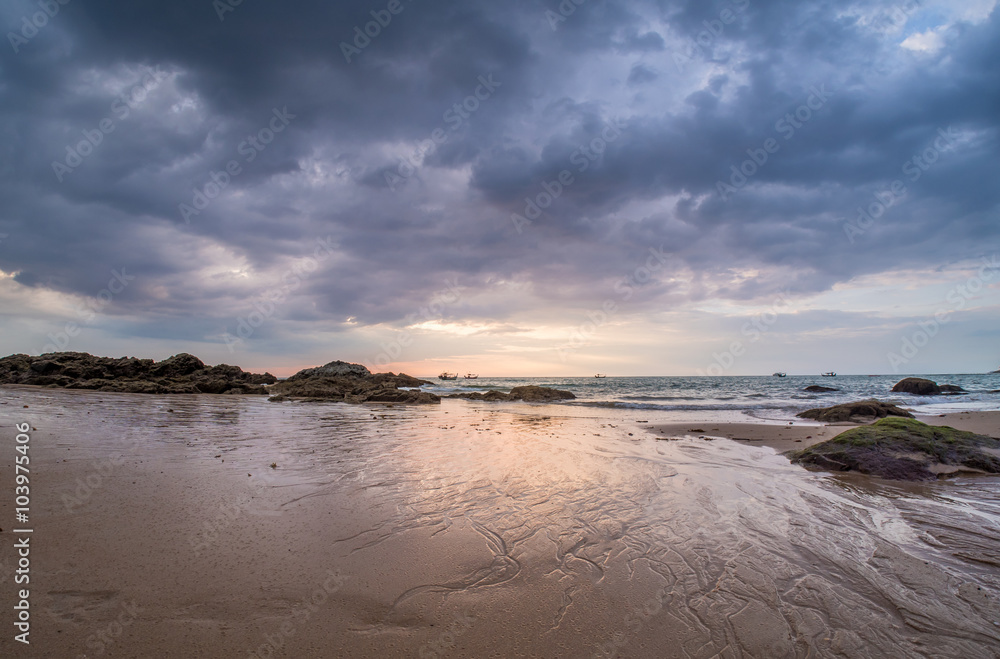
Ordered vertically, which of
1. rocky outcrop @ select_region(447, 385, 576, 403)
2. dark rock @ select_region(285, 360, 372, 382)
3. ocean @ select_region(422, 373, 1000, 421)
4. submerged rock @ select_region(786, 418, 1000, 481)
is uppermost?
dark rock @ select_region(285, 360, 372, 382)

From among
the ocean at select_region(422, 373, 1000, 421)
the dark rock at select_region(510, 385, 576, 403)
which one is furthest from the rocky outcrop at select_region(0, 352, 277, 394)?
the dark rock at select_region(510, 385, 576, 403)

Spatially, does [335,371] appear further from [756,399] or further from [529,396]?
[756,399]

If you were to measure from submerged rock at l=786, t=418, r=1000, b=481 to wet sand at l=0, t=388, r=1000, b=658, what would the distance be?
75 centimetres

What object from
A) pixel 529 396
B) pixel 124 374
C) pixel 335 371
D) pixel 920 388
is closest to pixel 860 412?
A: pixel 529 396

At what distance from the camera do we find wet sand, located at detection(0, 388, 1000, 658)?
2.87 m

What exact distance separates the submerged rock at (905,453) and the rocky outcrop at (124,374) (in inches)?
1375

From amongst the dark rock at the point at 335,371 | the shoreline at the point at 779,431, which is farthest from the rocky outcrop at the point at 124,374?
the shoreline at the point at 779,431

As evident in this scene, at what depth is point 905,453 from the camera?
8.23m

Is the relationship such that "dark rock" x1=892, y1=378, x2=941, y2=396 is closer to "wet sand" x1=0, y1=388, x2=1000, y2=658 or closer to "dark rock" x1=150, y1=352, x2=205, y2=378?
"wet sand" x1=0, y1=388, x2=1000, y2=658

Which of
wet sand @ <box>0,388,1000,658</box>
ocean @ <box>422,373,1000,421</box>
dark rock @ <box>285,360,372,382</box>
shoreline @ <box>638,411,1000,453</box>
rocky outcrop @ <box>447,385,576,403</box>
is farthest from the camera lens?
dark rock @ <box>285,360,372,382</box>

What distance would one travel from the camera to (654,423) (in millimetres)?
17125

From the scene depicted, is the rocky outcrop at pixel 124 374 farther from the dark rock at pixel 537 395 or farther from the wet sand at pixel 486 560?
the wet sand at pixel 486 560

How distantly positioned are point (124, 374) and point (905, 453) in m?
44.8

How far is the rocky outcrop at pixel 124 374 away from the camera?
90.6 feet
